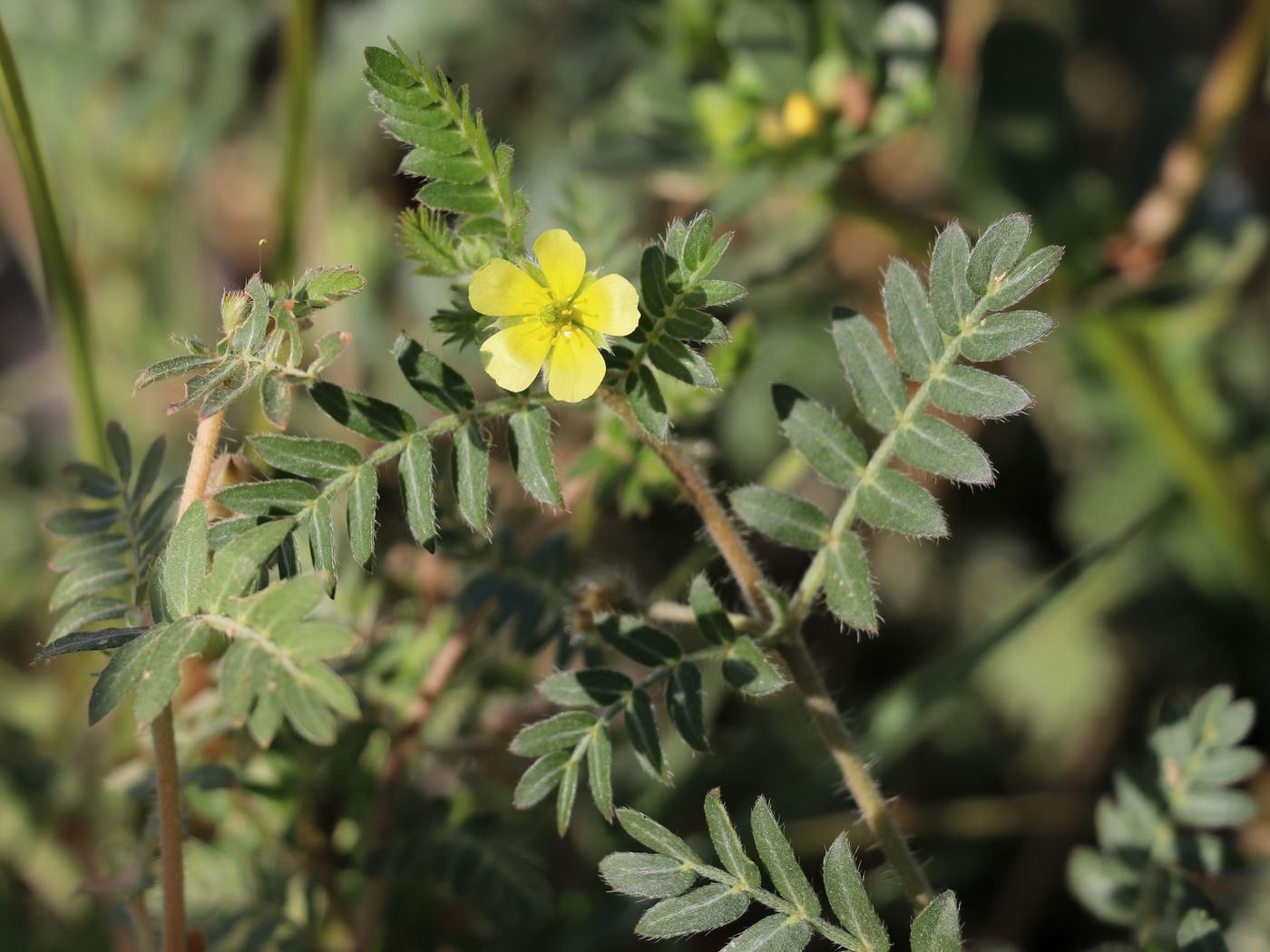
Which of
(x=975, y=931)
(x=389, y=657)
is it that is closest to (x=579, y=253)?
(x=389, y=657)

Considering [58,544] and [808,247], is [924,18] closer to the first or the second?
[808,247]

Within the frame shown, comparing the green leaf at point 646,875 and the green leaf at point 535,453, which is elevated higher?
the green leaf at point 535,453

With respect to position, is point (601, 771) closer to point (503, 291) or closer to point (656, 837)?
point (656, 837)

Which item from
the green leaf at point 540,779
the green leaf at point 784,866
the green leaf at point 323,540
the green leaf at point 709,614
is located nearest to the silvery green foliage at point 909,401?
the green leaf at point 709,614

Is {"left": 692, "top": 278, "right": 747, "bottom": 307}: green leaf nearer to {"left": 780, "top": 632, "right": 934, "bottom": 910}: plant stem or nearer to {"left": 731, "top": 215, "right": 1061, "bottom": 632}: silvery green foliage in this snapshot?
{"left": 731, "top": 215, "right": 1061, "bottom": 632}: silvery green foliage

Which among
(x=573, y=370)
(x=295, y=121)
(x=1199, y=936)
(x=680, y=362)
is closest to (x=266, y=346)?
(x=573, y=370)

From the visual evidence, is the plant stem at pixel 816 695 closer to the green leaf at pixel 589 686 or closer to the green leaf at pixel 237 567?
the green leaf at pixel 589 686
